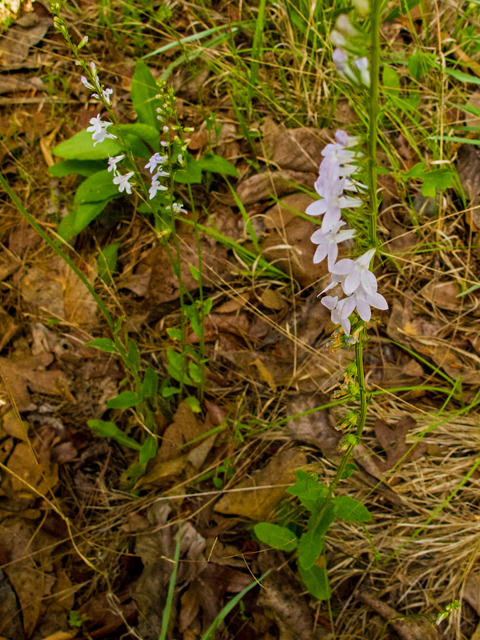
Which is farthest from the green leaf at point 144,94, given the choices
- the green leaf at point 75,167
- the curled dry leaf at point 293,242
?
the curled dry leaf at point 293,242

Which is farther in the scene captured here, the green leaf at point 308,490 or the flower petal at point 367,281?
the green leaf at point 308,490

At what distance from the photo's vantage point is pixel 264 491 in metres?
2.21

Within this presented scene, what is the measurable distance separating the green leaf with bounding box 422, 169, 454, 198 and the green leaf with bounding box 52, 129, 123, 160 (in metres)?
1.86

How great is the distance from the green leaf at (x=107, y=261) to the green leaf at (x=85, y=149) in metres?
0.57

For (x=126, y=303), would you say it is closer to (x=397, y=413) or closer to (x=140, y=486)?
(x=140, y=486)

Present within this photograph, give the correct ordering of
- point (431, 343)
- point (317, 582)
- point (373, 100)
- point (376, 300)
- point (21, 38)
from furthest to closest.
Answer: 1. point (21, 38)
2. point (431, 343)
3. point (317, 582)
4. point (376, 300)
5. point (373, 100)

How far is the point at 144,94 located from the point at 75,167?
663 mm

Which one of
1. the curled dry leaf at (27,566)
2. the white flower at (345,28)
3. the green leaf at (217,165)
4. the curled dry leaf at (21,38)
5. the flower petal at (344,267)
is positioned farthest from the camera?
the curled dry leaf at (21,38)

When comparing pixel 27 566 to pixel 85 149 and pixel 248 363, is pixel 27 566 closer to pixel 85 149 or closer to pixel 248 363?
pixel 248 363

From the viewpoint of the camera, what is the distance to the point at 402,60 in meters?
2.86

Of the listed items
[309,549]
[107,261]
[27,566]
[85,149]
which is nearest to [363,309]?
[309,549]

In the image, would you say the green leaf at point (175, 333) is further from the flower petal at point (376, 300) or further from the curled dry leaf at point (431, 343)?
the flower petal at point (376, 300)

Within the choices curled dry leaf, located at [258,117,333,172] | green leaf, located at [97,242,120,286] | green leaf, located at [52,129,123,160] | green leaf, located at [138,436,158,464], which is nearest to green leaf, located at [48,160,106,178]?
green leaf, located at [52,129,123,160]

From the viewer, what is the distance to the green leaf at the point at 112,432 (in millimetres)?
2344
